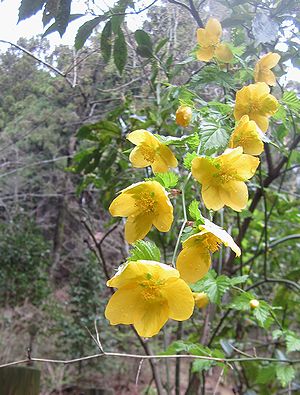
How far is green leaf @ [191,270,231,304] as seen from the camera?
0.71 meters

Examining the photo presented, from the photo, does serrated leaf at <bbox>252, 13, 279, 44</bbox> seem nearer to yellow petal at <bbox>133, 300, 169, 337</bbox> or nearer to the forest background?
the forest background

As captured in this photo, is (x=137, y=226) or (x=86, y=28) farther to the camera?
(x=86, y=28)

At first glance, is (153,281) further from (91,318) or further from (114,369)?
(114,369)

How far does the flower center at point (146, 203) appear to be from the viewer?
0.49 m

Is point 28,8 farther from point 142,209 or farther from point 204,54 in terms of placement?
point 142,209

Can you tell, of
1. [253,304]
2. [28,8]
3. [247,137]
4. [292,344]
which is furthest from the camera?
[292,344]

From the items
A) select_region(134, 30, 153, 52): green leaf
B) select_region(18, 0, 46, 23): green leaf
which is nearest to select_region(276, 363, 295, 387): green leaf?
select_region(134, 30, 153, 52): green leaf

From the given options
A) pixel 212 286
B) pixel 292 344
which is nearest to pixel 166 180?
pixel 212 286

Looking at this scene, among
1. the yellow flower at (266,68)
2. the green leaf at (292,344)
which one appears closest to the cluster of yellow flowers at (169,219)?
the yellow flower at (266,68)

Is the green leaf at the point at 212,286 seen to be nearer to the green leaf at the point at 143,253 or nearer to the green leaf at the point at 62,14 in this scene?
the green leaf at the point at 143,253

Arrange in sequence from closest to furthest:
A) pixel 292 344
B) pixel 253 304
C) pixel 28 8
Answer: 1. pixel 28 8
2. pixel 253 304
3. pixel 292 344

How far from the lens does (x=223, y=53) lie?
0.75m

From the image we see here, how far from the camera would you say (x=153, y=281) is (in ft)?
1.50

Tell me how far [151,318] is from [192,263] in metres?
0.06
